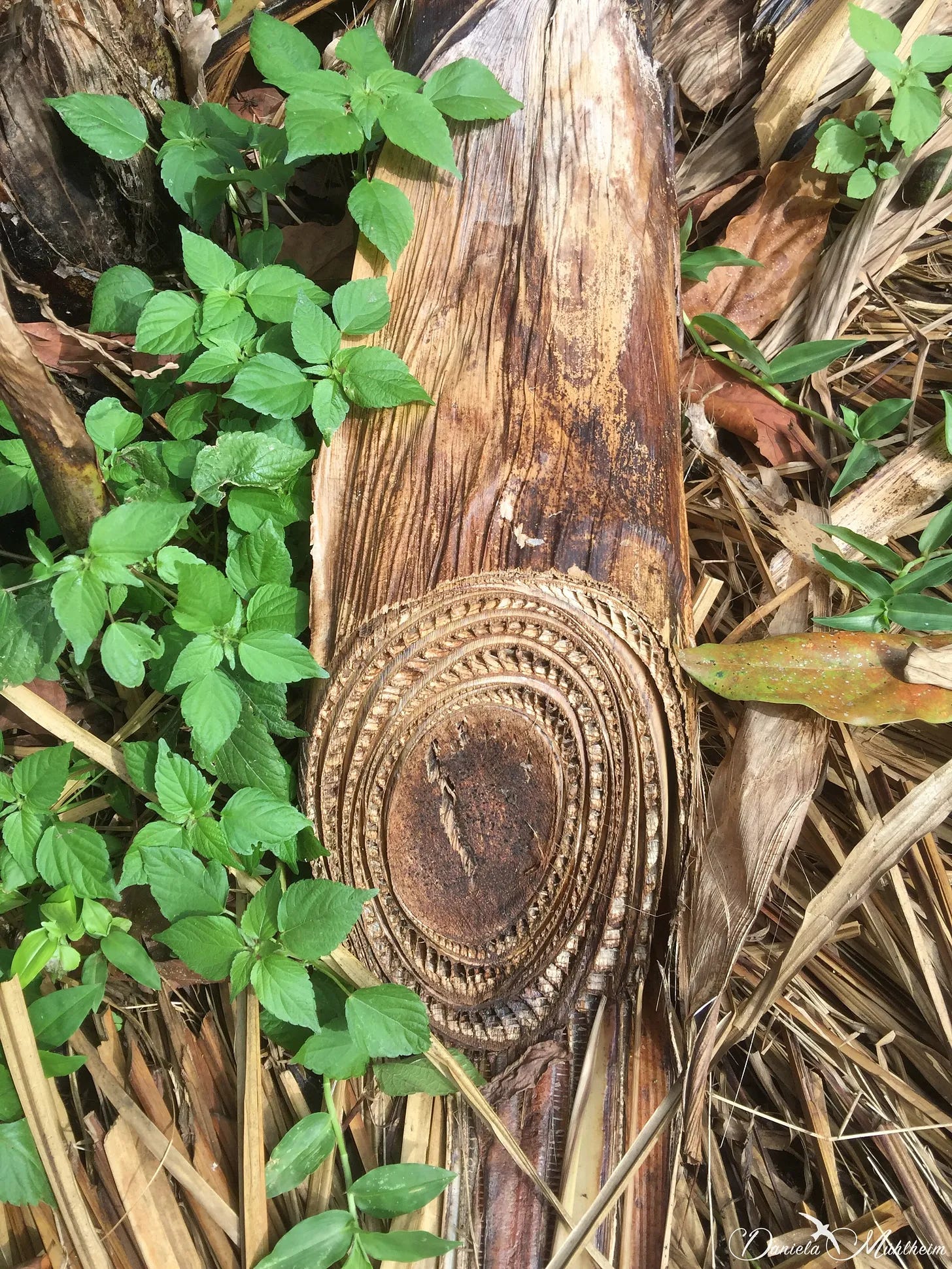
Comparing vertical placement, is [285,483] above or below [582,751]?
above

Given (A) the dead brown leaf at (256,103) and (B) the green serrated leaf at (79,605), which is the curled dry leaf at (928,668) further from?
(A) the dead brown leaf at (256,103)

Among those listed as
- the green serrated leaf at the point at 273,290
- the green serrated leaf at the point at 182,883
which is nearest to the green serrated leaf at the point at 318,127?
the green serrated leaf at the point at 273,290

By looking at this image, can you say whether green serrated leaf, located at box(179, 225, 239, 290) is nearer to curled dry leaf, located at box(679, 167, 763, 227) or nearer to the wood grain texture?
the wood grain texture

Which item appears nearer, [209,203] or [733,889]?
[733,889]

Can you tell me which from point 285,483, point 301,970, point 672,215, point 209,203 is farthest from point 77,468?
point 672,215

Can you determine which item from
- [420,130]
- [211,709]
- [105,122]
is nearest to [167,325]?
[105,122]

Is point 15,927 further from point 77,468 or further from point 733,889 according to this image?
point 733,889
